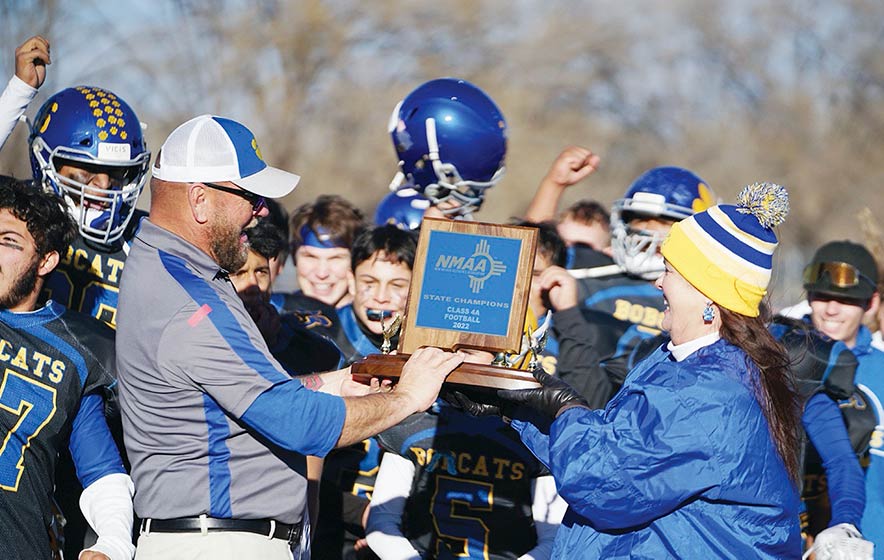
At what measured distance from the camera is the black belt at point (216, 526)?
3592 mm

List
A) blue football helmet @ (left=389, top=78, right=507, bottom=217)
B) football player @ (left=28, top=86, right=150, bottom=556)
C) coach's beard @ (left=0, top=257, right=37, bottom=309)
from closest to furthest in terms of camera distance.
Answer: coach's beard @ (left=0, top=257, right=37, bottom=309) → football player @ (left=28, top=86, right=150, bottom=556) → blue football helmet @ (left=389, top=78, right=507, bottom=217)

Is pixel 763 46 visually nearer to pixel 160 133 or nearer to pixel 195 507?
pixel 160 133

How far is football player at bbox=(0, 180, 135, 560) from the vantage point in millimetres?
3971

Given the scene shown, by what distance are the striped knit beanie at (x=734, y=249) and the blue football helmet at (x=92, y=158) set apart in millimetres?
2472

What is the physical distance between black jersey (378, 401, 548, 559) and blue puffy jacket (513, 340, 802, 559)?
3.78ft

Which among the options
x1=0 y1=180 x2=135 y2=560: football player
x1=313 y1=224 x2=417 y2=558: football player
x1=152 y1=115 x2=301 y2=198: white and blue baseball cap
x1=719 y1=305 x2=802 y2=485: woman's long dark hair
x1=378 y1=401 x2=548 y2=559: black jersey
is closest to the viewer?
x1=719 y1=305 x2=802 y2=485: woman's long dark hair

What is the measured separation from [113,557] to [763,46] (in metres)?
32.4

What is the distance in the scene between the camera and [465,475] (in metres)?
4.67

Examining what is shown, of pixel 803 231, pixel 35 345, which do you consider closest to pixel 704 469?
pixel 35 345

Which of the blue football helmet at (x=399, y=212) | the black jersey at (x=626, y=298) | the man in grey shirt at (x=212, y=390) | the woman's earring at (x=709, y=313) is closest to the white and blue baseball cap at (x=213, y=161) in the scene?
the man in grey shirt at (x=212, y=390)

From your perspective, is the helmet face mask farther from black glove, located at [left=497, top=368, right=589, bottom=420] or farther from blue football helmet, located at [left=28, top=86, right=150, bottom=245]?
black glove, located at [left=497, top=368, right=589, bottom=420]

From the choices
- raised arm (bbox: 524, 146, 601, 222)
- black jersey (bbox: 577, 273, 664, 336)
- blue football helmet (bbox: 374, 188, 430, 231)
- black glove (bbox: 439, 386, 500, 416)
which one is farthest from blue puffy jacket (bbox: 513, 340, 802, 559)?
blue football helmet (bbox: 374, 188, 430, 231)

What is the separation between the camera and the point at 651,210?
6.27 metres

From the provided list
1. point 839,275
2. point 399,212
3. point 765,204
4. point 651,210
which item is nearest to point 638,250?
point 651,210
